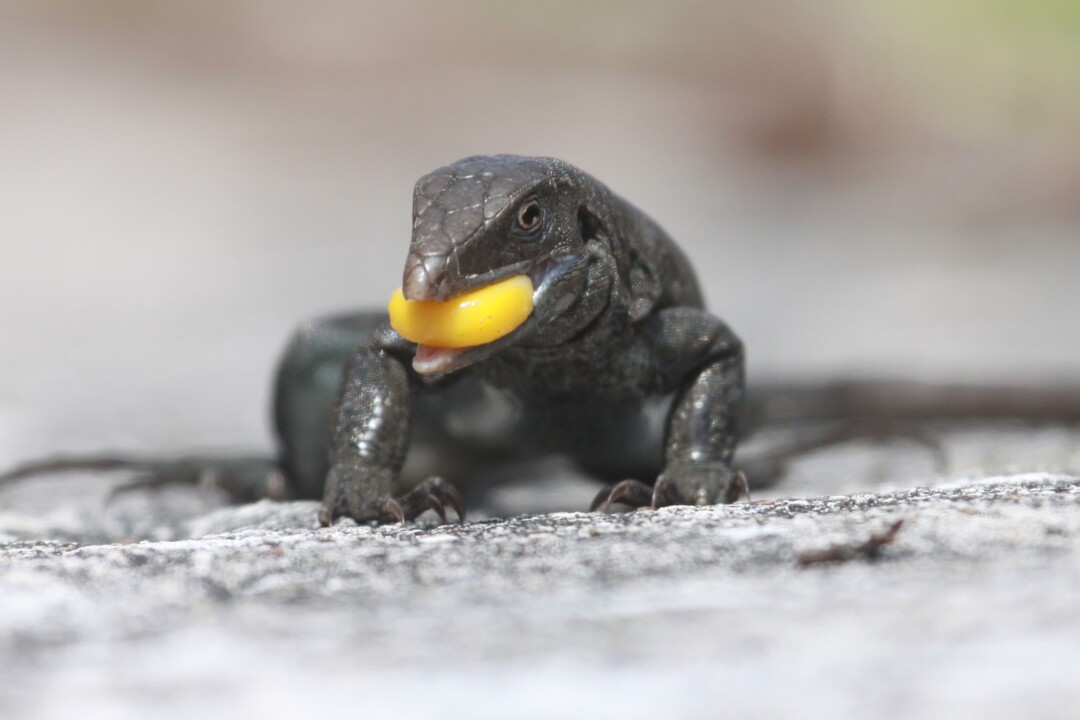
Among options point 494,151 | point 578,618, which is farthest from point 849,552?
point 494,151

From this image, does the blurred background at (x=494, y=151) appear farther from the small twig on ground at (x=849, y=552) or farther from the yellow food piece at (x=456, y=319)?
the small twig on ground at (x=849, y=552)

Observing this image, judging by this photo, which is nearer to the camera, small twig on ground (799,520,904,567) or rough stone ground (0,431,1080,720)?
rough stone ground (0,431,1080,720)

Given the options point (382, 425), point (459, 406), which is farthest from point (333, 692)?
point (459, 406)

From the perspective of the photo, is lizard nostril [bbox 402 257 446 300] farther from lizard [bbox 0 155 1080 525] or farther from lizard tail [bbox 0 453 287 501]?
lizard tail [bbox 0 453 287 501]

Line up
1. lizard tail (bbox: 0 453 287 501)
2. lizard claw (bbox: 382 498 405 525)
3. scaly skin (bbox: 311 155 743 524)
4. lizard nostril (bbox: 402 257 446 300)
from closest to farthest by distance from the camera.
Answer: lizard nostril (bbox: 402 257 446 300) → scaly skin (bbox: 311 155 743 524) → lizard claw (bbox: 382 498 405 525) → lizard tail (bbox: 0 453 287 501)

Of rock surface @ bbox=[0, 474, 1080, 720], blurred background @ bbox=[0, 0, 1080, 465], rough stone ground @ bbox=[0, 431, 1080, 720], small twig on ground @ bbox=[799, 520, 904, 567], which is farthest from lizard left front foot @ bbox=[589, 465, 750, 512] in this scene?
blurred background @ bbox=[0, 0, 1080, 465]

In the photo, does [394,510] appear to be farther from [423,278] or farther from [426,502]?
[423,278]
